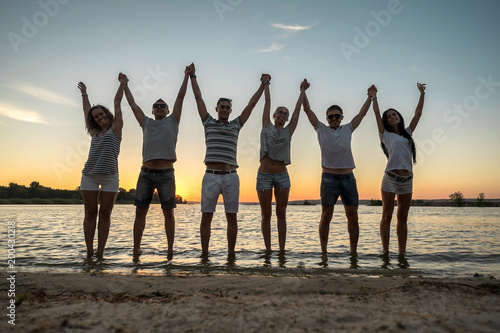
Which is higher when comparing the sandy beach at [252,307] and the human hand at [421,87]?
the human hand at [421,87]

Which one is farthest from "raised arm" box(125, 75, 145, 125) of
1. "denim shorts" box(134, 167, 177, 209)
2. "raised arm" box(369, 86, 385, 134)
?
"raised arm" box(369, 86, 385, 134)

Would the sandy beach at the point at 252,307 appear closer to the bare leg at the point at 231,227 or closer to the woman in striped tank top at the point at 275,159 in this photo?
the bare leg at the point at 231,227

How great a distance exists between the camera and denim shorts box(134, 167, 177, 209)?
5.73 m

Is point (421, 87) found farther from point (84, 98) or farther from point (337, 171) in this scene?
point (84, 98)

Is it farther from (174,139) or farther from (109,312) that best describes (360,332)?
(174,139)

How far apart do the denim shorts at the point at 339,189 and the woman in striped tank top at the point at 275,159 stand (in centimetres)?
72

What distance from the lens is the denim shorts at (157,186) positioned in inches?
226

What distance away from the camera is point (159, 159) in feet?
19.0

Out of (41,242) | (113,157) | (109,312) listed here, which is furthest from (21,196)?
(109,312)

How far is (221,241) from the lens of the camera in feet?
26.6

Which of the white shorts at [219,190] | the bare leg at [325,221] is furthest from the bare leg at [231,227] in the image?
the bare leg at [325,221]

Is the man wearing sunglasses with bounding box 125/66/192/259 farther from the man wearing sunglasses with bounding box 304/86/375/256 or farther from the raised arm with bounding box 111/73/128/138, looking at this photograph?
the man wearing sunglasses with bounding box 304/86/375/256

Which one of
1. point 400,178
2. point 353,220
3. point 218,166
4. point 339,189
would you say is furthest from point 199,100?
point 400,178

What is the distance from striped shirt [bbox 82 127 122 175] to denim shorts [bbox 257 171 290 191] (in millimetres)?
2665
